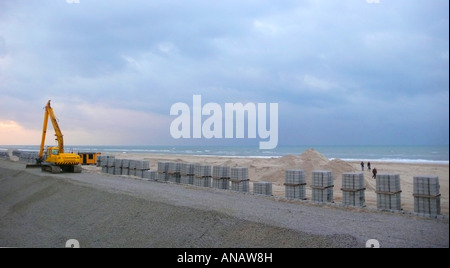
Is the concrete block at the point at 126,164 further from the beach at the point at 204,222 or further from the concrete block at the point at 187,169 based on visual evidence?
the beach at the point at 204,222

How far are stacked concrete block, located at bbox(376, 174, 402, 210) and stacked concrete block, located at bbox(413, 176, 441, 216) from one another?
0.77 m

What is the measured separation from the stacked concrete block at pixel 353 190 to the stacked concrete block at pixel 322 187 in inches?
33.4

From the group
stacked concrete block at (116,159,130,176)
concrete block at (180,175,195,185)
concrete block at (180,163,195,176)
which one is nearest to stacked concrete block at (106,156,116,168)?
stacked concrete block at (116,159,130,176)

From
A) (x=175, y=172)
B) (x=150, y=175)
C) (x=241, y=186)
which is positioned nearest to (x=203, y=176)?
(x=241, y=186)

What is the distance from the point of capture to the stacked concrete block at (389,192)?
469 inches

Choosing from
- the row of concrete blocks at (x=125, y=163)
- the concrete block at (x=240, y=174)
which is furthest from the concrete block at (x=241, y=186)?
the row of concrete blocks at (x=125, y=163)

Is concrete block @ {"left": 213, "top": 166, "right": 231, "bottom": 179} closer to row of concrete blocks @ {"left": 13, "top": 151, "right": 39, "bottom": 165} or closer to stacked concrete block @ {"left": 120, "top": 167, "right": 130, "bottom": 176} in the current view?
stacked concrete block @ {"left": 120, "top": 167, "right": 130, "bottom": 176}

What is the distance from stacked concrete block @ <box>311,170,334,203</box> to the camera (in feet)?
44.9

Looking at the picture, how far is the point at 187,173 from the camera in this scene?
20297 mm

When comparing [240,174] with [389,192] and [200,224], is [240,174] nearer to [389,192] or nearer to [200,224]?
[389,192]

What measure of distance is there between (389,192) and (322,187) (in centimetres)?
263

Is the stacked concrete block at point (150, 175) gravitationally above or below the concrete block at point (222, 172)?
below
